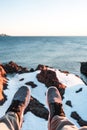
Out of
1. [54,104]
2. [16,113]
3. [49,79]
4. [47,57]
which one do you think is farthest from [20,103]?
[47,57]

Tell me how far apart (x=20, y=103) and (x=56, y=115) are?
1.38 metres

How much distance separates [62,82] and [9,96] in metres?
7.10

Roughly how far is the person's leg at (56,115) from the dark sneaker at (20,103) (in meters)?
0.73

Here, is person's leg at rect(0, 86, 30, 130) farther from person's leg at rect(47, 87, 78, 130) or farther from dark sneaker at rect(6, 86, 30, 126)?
person's leg at rect(47, 87, 78, 130)

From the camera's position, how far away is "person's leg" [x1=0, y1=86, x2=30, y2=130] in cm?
580

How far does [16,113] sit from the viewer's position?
273 inches

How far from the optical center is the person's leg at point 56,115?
5.72 meters

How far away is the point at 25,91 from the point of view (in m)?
9.77

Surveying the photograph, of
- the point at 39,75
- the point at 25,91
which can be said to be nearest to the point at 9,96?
the point at 39,75

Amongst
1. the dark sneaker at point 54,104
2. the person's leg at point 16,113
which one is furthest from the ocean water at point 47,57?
the person's leg at point 16,113

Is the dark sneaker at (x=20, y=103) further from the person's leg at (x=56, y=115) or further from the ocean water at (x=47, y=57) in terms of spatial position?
the ocean water at (x=47, y=57)

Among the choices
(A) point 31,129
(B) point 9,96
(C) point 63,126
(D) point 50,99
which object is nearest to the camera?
(C) point 63,126

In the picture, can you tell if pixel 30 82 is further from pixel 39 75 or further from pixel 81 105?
pixel 81 105

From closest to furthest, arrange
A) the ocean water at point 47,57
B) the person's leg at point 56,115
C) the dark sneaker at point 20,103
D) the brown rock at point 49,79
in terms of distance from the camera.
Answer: the person's leg at point 56,115 → the dark sneaker at point 20,103 → the brown rock at point 49,79 → the ocean water at point 47,57
